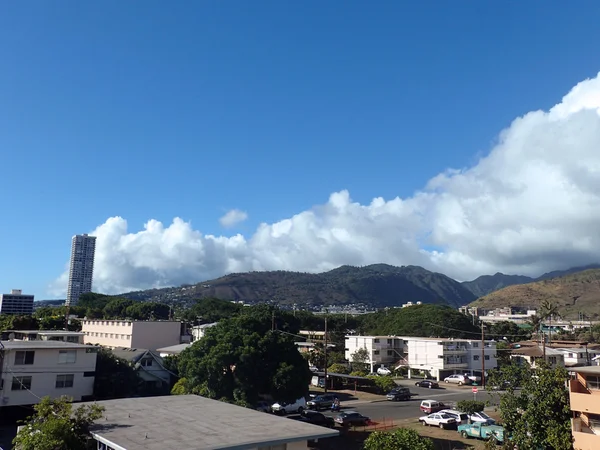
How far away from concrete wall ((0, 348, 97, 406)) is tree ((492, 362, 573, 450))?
29.2 meters

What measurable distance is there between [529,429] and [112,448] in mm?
19088

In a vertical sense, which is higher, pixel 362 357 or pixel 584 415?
pixel 584 415

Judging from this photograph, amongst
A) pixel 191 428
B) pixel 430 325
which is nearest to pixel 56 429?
pixel 191 428

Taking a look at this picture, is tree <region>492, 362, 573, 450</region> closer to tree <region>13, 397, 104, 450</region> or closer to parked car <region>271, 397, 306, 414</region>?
parked car <region>271, 397, 306, 414</region>

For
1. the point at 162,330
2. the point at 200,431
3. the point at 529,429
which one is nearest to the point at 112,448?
the point at 200,431

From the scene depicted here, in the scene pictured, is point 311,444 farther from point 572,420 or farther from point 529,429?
point 572,420

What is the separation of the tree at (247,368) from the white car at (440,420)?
10.7 meters

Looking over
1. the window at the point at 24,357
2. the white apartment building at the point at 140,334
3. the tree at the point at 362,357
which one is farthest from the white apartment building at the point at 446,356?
the window at the point at 24,357

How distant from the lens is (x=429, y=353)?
75.2 meters

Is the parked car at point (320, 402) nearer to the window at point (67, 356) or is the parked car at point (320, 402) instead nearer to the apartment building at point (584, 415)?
the window at point (67, 356)

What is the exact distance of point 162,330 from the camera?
71188 millimetres

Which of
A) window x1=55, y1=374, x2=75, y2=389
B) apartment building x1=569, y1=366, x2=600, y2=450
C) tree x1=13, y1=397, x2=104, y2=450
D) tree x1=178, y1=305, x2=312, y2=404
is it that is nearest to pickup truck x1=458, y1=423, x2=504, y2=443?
apartment building x1=569, y1=366, x2=600, y2=450

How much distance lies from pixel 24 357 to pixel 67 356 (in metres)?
3.18

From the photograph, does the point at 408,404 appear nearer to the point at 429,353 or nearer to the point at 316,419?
the point at 316,419
